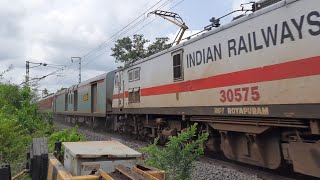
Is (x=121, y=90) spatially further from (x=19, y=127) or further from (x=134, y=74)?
(x=19, y=127)

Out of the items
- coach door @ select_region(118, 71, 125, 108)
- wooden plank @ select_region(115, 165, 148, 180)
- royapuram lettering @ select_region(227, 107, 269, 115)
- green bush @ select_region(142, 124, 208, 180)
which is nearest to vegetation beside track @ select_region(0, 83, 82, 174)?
coach door @ select_region(118, 71, 125, 108)

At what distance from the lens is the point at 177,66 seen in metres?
11.5

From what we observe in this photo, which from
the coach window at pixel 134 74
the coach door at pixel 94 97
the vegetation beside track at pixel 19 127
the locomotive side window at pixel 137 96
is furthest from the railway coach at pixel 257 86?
the coach door at pixel 94 97

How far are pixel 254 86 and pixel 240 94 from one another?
0.52 m

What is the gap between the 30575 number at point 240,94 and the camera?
7.75 m

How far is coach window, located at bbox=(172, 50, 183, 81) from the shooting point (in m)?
11.3

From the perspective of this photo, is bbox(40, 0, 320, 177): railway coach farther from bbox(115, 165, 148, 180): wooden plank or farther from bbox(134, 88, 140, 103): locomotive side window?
bbox(115, 165, 148, 180): wooden plank

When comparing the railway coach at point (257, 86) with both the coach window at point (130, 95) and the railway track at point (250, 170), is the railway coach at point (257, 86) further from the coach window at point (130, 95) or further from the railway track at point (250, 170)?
the coach window at point (130, 95)

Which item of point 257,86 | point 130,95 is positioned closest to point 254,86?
point 257,86

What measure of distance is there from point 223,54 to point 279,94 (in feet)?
7.28

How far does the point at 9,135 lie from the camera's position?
28.9ft

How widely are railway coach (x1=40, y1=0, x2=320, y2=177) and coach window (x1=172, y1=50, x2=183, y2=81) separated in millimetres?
29

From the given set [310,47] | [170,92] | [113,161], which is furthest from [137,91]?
[113,161]

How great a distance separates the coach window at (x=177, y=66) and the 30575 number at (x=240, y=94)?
8.09ft
